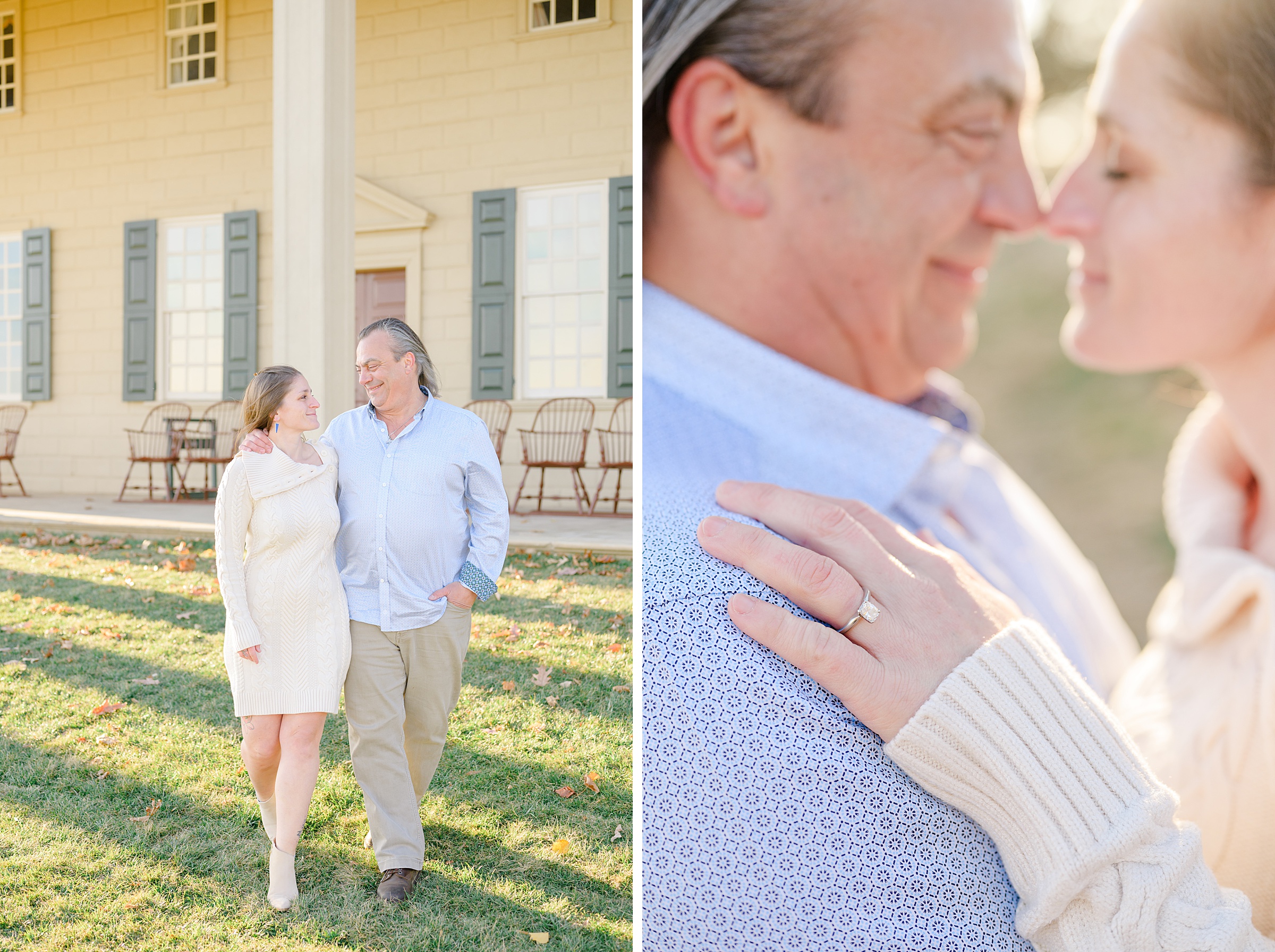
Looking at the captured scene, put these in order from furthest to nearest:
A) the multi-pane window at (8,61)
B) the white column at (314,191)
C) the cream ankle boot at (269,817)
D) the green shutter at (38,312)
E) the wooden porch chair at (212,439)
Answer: the multi-pane window at (8,61), the green shutter at (38,312), the wooden porch chair at (212,439), the white column at (314,191), the cream ankle boot at (269,817)

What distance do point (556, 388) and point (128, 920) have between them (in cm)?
642

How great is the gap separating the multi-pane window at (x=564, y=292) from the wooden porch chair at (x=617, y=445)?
11.2 inches

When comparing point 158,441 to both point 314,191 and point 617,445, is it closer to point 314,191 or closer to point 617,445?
point 617,445

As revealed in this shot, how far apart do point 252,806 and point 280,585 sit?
1.03 meters

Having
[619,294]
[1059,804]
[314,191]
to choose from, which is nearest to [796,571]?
[1059,804]

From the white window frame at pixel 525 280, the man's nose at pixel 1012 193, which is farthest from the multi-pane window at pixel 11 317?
the man's nose at pixel 1012 193

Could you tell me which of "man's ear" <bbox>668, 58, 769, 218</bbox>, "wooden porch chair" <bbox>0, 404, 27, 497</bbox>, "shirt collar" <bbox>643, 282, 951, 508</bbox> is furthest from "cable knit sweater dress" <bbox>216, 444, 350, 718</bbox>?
"wooden porch chair" <bbox>0, 404, 27, 497</bbox>

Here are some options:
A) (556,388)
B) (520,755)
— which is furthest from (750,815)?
(556,388)

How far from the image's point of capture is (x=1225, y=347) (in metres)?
1.27

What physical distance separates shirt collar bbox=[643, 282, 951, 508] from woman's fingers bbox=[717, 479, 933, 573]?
0.41 ft

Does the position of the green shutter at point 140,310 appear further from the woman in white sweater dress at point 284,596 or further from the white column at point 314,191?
the woman in white sweater dress at point 284,596

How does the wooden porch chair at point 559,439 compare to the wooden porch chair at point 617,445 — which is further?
the wooden porch chair at point 559,439

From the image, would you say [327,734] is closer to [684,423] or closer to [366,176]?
[684,423]

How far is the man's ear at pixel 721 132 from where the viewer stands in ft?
3.88
